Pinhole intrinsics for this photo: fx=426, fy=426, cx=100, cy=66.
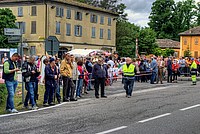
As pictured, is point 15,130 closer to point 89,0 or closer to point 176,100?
point 176,100

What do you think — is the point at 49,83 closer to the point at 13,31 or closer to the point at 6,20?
the point at 13,31

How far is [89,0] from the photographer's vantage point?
9125 centimetres

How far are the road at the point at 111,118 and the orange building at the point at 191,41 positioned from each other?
81561 millimetres

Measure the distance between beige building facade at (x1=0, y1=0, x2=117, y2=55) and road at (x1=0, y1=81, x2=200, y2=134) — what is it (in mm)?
42423

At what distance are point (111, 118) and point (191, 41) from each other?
87.7 m

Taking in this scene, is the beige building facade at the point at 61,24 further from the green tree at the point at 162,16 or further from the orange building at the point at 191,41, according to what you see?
the green tree at the point at 162,16

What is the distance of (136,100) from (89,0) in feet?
248

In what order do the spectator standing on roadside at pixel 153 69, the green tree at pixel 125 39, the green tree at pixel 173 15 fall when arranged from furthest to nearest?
1. the green tree at pixel 173 15
2. the green tree at pixel 125 39
3. the spectator standing on roadside at pixel 153 69

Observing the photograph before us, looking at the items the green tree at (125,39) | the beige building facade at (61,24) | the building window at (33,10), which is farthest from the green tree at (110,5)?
the building window at (33,10)

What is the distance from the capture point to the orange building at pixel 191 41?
96.0 m

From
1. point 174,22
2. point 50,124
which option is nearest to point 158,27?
point 174,22

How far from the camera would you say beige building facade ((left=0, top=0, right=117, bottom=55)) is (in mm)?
62094

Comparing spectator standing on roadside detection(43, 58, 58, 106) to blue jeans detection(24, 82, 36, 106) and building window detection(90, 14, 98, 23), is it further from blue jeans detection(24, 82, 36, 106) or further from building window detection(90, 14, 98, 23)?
building window detection(90, 14, 98, 23)

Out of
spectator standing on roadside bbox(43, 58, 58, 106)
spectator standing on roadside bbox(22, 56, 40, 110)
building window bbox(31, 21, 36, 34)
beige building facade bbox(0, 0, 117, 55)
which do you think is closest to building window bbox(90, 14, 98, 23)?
beige building facade bbox(0, 0, 117, 55)
